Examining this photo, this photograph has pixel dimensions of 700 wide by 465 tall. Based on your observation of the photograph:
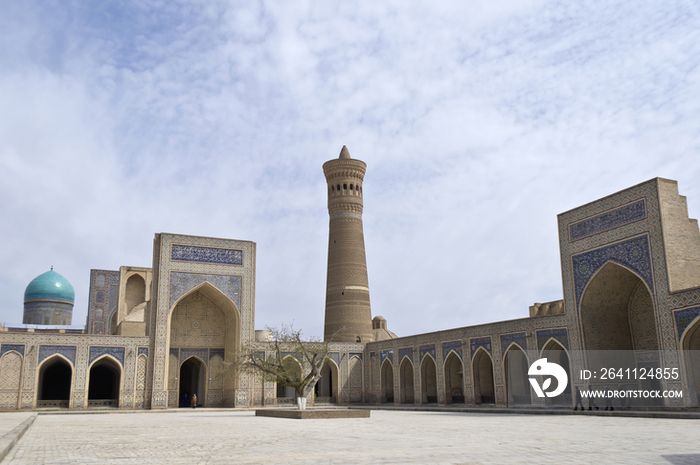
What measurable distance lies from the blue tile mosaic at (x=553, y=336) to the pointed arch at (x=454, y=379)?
3.24 m

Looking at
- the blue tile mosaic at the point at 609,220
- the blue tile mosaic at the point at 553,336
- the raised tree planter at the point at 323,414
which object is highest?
the blue tile mosaic at the point at 609,220

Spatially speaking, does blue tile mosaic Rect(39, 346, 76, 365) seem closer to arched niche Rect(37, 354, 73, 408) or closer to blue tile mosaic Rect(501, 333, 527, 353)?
arched niche Rect(37, 354, 73, 408)

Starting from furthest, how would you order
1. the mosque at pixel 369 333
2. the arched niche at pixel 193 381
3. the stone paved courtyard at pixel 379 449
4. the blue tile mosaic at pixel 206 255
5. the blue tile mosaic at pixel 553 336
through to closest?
the arched niche at pixel 193 381
the blue tile mosaic at pixel 206 255
the blue tile mosaic at pixel 553 336
the mosque at pixel 369 333
the stone paved courtyard at pixel 379 449

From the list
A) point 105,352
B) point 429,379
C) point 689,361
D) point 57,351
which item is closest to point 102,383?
point 105,352

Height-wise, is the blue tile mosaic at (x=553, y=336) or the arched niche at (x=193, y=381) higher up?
the blue tile mosaic at (x=553, y=336)

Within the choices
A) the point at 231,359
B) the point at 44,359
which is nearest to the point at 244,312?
the point at 231,359

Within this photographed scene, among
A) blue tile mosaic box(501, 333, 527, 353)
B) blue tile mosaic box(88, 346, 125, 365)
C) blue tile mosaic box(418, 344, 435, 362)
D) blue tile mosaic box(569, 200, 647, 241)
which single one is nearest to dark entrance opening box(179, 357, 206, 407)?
blue tile mosaic box(88, 346, 125, 365)

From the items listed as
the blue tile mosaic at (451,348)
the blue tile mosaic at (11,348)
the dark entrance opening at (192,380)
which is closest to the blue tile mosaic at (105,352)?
the blue tile mosaic at (11,348)

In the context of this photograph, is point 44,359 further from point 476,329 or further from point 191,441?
point 191,441

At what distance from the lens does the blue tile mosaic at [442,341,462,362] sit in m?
18.3

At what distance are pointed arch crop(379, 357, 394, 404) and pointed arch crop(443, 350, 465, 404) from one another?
7.54 ft

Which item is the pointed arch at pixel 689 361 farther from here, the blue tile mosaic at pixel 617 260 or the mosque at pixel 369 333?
the blue tile mosaic at pixel 617 260

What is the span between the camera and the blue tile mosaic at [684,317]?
11.6 meters

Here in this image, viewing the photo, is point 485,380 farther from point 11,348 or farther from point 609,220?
point 11,348
